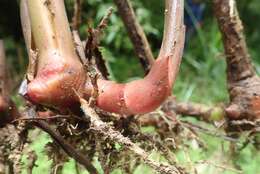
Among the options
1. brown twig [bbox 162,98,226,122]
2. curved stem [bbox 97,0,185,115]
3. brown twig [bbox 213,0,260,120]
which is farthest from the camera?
brown twig [bbox 162,98,226,122]

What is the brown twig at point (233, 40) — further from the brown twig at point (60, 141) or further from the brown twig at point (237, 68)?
the brown twig at point (60, 141)

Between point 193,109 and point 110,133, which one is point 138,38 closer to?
point 193,109

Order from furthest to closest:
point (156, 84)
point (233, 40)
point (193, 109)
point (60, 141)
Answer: point (193, 109), point (233, 40), point (60, 141), point (156, 84)

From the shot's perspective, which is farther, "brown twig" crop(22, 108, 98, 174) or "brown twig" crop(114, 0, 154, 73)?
"brown twig" crop(114, 0, 154, 73)

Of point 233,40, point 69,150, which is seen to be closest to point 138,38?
point 233,40

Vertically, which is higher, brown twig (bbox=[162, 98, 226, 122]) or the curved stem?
the curved stem

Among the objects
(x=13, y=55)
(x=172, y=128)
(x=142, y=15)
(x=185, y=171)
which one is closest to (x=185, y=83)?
(x=142, y=15)

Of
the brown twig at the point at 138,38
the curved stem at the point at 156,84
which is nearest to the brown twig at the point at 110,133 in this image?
the curved stem at the point at 156,84

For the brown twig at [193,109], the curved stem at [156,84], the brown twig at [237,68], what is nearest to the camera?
the curved stem at [156,84]

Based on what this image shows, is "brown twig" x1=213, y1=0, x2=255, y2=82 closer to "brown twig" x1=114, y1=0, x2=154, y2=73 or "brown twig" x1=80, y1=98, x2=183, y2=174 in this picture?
"brown twig" x1=114, y1=0, x2=154, y2=73

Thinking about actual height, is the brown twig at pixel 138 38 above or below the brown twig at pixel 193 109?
above

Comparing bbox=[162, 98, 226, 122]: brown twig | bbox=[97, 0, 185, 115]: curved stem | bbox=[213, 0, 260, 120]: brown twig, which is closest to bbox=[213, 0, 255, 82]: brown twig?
bbox=[213, 0, 260, 120]: brown twig
